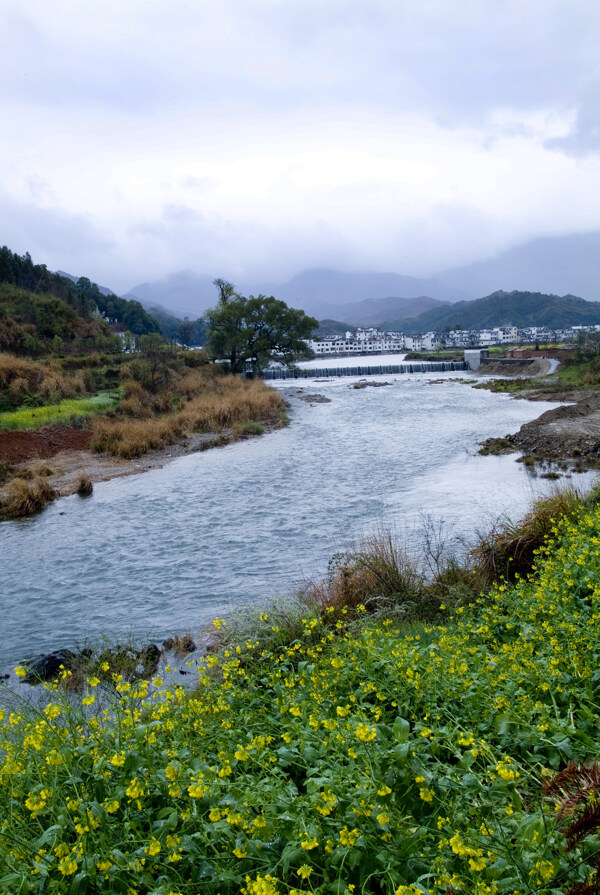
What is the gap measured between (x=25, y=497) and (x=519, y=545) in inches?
480

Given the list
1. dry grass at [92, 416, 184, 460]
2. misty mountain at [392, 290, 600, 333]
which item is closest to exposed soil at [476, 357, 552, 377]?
A: dry grass at [92, 416, 184, 460]

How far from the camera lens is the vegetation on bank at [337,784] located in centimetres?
212

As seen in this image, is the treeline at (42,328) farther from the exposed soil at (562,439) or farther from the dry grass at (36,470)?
the exposed soil at (562,439)

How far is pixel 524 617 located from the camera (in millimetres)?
4840

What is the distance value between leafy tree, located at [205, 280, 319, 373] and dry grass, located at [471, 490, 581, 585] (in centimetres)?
3772

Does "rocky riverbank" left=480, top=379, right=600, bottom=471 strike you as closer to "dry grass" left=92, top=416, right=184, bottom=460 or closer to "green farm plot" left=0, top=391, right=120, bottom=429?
"dry grass" left=92, top=416, right=184, bottom=460

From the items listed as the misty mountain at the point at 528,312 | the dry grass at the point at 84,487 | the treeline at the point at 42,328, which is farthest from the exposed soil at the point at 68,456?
the misty mountain at the point at 528,312

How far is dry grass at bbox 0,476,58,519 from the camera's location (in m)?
14.5

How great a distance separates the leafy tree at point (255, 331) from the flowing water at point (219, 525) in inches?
918

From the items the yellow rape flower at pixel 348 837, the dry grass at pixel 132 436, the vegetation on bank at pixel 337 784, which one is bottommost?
the vegetation on bank at pixel 337 784

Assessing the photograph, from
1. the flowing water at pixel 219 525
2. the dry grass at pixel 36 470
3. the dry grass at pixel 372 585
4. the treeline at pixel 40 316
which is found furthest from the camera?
the treeline at pixel 40 316

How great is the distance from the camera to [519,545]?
27.3 feet

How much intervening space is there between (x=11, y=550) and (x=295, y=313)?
1518 inches

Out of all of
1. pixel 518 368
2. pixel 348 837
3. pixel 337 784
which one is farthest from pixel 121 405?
pixel 518 368
